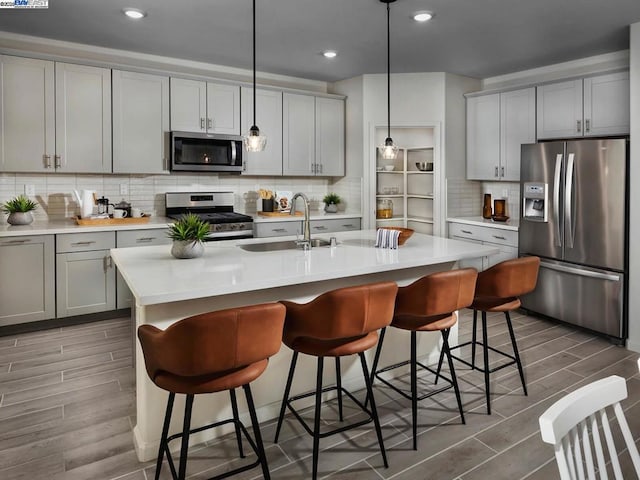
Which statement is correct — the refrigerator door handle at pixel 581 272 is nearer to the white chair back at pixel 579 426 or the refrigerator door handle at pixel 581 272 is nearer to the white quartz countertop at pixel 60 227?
the white chair back at pixel 579 426

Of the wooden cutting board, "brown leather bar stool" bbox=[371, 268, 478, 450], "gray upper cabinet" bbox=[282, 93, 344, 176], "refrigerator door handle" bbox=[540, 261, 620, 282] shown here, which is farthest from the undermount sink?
"gray upper cabinet" bbox=[282, 93, 344, 176]

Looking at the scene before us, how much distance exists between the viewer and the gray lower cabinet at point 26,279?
13.2 feet

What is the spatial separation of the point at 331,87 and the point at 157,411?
487 centimetres

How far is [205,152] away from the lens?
506cm

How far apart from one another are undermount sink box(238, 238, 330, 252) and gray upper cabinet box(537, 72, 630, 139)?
2961 millimetres

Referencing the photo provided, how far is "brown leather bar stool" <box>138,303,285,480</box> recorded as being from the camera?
178 centimetres

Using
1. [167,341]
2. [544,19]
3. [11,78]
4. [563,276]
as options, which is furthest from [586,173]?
[11,78]

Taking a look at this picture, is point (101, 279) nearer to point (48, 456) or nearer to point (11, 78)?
point (11, 78)

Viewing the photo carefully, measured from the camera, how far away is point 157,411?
2.35 m

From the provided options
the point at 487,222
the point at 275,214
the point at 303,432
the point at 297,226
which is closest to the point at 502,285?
the point at 303,432

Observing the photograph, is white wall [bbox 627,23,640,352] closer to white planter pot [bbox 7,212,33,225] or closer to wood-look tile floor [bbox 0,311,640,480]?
wood-look tile floor [bbox 0,311,640,480]

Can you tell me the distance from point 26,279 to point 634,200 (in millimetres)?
5064

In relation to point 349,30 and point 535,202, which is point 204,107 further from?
point 535,202

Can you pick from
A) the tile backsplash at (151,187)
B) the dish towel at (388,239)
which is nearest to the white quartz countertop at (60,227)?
the tile backsplash at (151,187)
